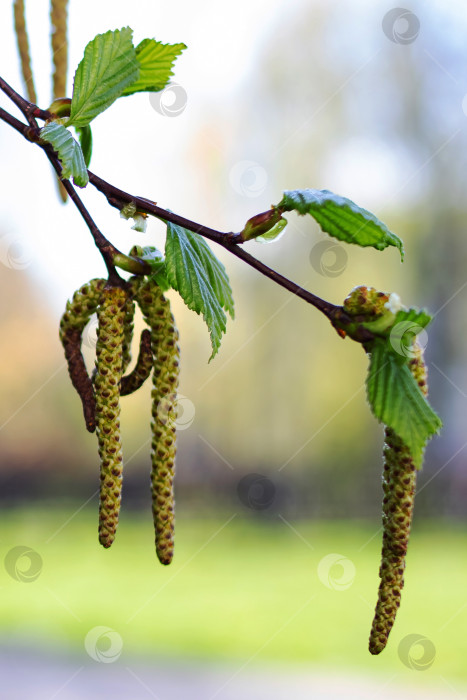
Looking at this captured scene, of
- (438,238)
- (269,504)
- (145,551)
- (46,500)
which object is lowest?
(46,500)

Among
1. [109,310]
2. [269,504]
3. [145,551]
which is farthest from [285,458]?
[109,310]

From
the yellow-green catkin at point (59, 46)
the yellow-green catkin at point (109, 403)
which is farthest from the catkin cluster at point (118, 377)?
the yellow-green catkin at point (59, 46)

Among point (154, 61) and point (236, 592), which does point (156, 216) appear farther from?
point (236, 592)

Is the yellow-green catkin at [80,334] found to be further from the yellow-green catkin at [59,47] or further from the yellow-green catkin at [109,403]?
the yellow-green catkin at [59,47]

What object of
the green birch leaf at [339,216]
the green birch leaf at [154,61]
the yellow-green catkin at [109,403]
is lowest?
the yellow-green catkin at [109,403]

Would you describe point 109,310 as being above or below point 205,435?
above

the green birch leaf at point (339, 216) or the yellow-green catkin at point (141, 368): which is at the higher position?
the green birch leaf at point (339, 216)

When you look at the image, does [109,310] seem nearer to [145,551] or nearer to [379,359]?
[379,359]

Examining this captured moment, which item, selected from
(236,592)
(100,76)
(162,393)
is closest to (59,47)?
(100,76)

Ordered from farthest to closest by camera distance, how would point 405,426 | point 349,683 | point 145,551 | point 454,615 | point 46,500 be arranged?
point 46,500 → point 145,551 → point 454,615 → point 349,683 → point 405,426
